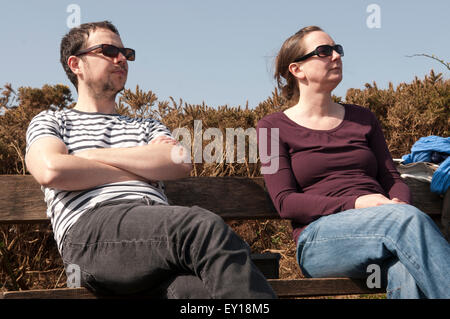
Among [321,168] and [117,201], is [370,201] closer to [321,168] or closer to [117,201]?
[321,168]

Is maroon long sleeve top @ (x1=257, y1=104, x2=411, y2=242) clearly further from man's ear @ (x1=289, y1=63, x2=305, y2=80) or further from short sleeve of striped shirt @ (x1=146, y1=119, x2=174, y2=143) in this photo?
short sleeve of striped shirt @ (x1=146, y1=119, x2=174, y2=143)

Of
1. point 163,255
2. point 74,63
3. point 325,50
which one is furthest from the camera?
point 325,50

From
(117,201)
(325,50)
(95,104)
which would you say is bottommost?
A: (117,201)

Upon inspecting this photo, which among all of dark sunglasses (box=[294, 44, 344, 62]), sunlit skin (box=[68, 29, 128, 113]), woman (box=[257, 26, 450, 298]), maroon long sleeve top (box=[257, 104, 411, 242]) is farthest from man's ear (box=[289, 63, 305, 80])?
sunlit skin (box=[68, 29, 128, 113])

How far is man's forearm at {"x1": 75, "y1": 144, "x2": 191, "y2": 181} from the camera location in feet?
8.14

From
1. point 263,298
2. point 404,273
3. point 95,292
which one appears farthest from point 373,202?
point 95,292

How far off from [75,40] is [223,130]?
5.56ft

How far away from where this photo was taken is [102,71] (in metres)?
2.88

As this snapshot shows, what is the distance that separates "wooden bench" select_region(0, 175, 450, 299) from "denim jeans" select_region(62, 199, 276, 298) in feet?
1.98

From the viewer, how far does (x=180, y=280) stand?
6.85 ft

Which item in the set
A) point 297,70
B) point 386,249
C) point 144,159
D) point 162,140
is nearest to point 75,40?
point 162,140

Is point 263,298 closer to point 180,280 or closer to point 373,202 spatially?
point 180,280

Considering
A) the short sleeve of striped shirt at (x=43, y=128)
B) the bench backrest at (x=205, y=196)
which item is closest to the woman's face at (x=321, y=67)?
the bench backrest at (x=205, y=196)

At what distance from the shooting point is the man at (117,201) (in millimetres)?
2021
